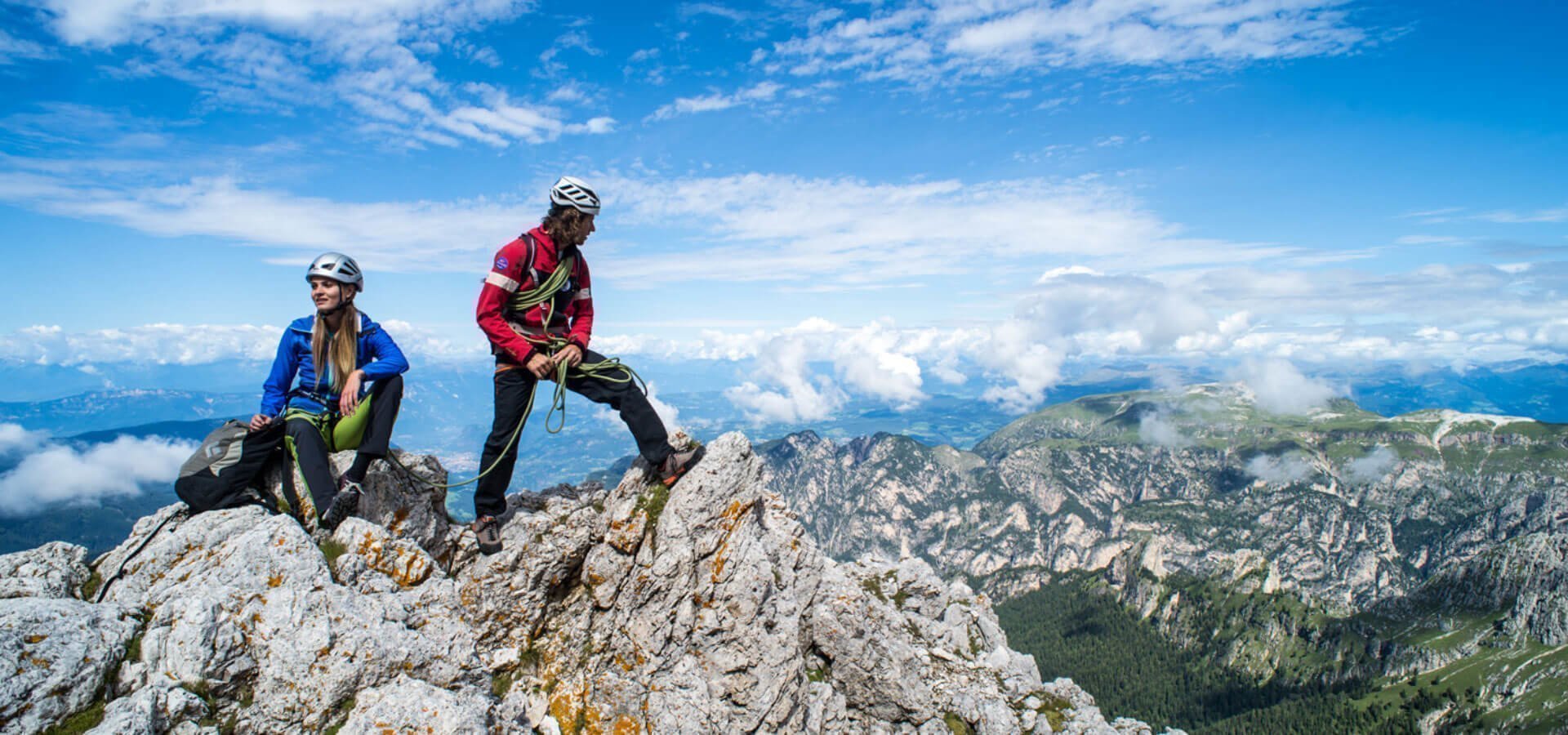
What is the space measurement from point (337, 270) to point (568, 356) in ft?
15.0

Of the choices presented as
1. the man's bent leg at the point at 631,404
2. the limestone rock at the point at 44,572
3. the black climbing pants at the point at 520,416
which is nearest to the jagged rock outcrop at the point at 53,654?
the limestone rock at the point at 44,572

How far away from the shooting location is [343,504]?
41.8ft

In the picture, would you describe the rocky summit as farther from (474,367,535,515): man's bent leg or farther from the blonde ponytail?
the blonde ponytail

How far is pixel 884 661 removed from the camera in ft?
62.8

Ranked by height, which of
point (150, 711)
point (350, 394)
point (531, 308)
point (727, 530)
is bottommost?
point (727, 530)

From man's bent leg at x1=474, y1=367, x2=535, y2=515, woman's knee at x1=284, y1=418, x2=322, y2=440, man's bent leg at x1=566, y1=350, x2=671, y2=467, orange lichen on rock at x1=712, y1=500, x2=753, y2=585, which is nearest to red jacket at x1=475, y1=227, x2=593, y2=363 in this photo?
man's bent leg at x1=474, y1=367, x2=535, y2=515

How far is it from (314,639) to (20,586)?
4435 millimetres

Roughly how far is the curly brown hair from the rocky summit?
20.7 feet

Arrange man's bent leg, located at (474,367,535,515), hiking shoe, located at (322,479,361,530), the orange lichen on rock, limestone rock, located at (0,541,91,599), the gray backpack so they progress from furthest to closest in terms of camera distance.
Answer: the orange lichen on rock
man's bent leg, located at (474,367,535,515)
hiking shoe, located at (322,479,361,530)
the gray backpack
limestone rock, located at (0,541,91,599)

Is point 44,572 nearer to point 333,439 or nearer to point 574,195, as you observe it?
point 333,439

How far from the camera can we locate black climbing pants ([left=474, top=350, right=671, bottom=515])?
13.1 m

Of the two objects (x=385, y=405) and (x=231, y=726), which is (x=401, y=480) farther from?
(x=231, y=726)

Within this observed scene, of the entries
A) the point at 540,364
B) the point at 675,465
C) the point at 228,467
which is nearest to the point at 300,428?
the point at 228,467

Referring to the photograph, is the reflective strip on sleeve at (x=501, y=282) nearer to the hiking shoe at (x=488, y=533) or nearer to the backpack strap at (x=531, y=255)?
the backpack strap at (x=531, y=255)
